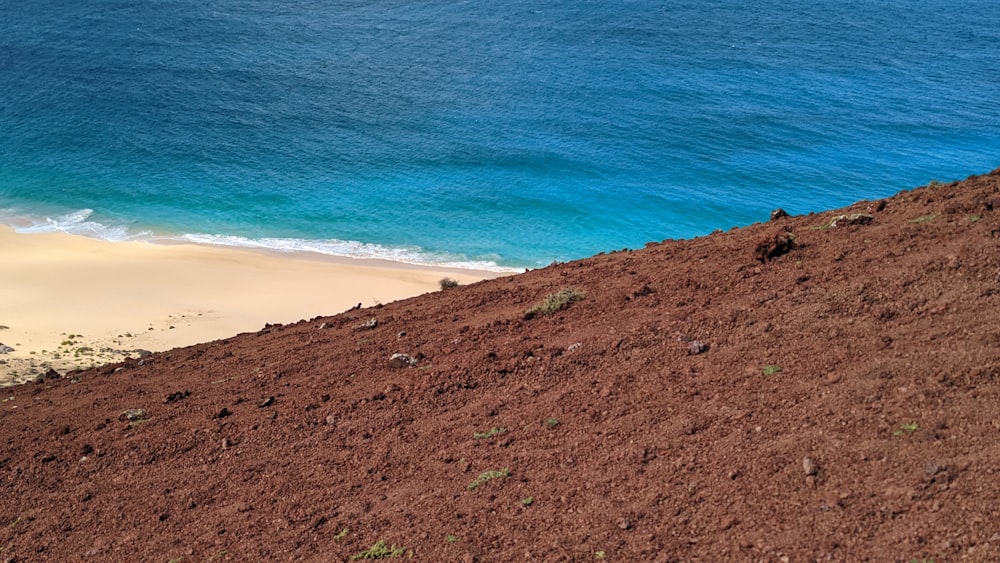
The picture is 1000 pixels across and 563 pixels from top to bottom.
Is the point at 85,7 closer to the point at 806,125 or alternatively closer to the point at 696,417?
the point at 806,125

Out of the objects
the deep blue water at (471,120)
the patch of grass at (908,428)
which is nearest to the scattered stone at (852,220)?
the patch of grass at (908,428)

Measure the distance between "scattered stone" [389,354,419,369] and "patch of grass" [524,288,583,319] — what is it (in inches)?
64.3

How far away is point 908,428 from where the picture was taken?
6.11 meters

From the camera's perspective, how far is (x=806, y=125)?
38.9 metres

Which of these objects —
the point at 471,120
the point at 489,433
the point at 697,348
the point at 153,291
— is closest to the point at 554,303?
the point at 697,348

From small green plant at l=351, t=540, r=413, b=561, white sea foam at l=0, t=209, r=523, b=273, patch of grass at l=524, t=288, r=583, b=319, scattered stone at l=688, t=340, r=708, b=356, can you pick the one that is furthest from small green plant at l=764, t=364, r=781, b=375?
white sea foam at l=0, t=209, r=523, b=273

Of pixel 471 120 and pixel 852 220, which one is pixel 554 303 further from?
pixel 471 120

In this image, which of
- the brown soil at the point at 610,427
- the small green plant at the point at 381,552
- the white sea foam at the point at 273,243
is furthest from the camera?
the white sea foam at the point at 273,243

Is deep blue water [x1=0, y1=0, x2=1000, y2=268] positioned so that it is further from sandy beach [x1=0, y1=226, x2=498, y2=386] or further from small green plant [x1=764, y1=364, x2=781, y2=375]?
small green plant [x1=764, y1=364, x2=781, y2=375]

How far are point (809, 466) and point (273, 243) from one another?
25178mm

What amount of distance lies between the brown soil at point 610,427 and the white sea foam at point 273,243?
16.0 metres

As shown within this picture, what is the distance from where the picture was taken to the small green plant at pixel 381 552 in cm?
620

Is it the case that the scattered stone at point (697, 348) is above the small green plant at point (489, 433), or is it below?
above

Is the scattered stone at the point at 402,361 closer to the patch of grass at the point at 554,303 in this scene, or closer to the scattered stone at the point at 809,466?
the patch of grass at the point at 554,303
